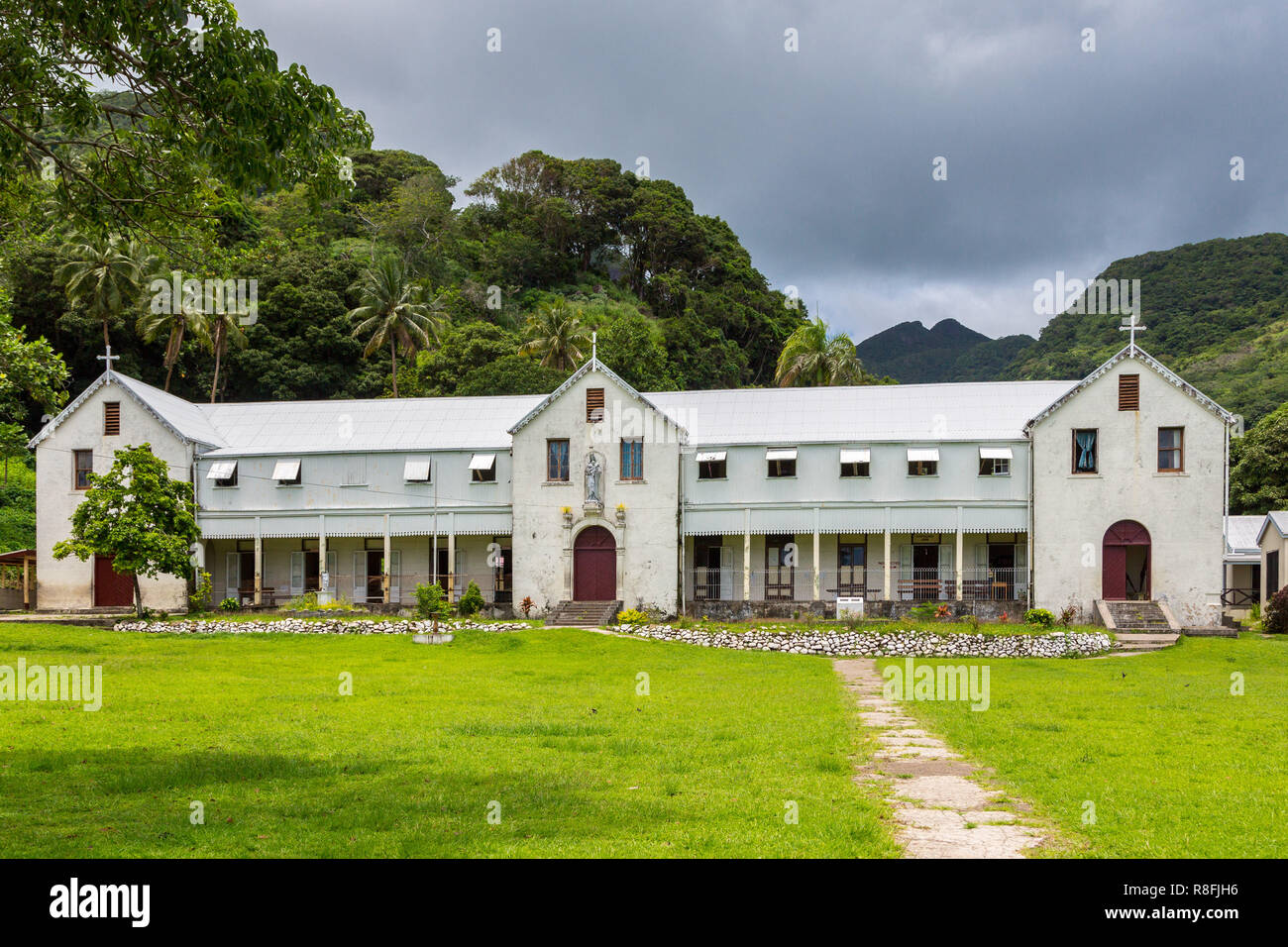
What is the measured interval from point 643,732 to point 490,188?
88405 millimetres

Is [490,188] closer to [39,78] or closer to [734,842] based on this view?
[39,78]

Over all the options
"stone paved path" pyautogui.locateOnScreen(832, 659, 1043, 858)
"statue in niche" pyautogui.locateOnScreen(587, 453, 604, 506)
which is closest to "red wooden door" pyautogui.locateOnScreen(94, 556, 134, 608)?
"statue in niche" pyautogui.locateOnScreen(587, 453, 604, 506)

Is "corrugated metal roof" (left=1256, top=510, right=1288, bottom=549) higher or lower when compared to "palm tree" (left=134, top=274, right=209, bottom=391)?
lower

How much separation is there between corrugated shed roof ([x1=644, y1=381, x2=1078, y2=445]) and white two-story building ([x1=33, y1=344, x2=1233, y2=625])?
119mm

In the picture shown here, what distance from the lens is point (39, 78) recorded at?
40.0 feet

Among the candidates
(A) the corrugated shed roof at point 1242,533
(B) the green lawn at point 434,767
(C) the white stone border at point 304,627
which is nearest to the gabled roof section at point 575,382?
(C) the white stone border at point 304,627

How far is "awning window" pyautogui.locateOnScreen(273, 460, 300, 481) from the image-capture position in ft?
144

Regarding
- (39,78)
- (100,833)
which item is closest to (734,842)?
(100,833)

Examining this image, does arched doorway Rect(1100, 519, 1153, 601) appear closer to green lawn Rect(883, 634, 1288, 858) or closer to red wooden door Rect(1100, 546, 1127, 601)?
red wooden door Rect(1100, 546, 1127, 601)

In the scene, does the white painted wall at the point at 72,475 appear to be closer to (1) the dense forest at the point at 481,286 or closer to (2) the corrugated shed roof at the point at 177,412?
(2) the corrugated shed roof at the point at 177,412

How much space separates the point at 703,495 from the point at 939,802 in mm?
31104

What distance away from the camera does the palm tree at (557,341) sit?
6606 centimetres

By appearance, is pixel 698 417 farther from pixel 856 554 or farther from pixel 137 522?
pixel 137 522

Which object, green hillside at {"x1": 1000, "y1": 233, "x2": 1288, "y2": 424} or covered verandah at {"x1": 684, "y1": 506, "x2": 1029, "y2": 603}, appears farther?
green hillside at {"x1": 1000, "y1": 233, "x2": 1288, "y2": 424}
